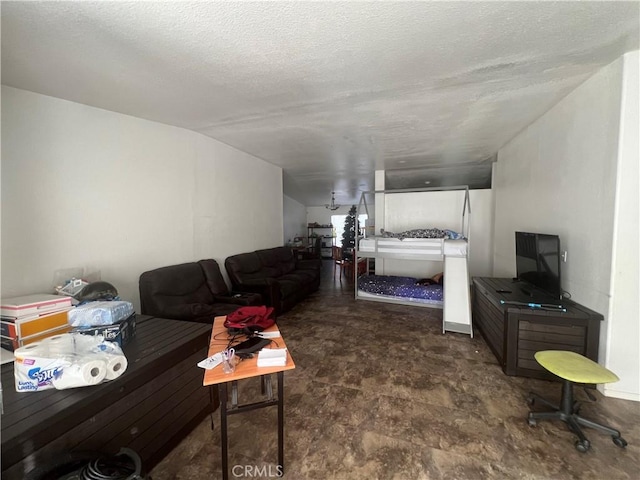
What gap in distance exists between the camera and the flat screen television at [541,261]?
240 cm

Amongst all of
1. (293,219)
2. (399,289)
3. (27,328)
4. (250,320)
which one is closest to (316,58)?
(250,320)

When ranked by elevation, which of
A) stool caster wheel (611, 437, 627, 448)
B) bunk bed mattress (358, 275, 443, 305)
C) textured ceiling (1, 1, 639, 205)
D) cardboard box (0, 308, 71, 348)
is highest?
textured ceiling (1, 1, 639, 205)

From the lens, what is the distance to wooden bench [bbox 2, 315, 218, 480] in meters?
1.00

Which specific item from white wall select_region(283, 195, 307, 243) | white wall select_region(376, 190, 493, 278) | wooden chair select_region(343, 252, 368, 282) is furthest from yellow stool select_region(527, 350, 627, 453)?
white wall select_region(283, 195, 307, 243)

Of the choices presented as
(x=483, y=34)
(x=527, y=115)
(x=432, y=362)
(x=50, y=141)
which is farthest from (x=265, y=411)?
(x=527, y=115)

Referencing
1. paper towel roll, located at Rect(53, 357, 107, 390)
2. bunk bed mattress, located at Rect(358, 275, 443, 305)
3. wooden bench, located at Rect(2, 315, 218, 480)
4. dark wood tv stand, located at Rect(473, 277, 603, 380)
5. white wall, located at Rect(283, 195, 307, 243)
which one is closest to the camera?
wooden bench, located at Rect(2, 315, 218, 480)

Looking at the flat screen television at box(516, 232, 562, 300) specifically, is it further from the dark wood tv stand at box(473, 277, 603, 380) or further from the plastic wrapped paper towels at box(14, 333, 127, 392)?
the plastic wrapped paper towels at box(14, 333, 127, 392)

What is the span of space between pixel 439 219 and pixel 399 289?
1975mm

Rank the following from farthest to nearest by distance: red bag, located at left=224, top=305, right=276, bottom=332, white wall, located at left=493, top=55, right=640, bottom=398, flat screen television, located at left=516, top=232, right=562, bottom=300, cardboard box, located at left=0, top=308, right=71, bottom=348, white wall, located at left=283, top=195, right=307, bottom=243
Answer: white wall, located at left=283, top=195, right=307, bottom=243, flat screen television, located at left=516, top=232, right=562, bottom=300, white wall, located at left=493, top=55, right=640, bottom=398, red bag, located at left=224, top=305, right=276, bottom=332, cardboard box, located at left=0, top=308, right=71, bottom=348

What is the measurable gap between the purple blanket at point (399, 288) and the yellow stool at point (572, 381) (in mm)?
2505

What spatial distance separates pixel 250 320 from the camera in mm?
1810

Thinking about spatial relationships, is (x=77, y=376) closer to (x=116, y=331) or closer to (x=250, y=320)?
(x=116, y=331)

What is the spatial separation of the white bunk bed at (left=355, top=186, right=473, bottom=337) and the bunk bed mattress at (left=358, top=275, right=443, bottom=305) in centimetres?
2

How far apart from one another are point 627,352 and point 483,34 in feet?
8.69
